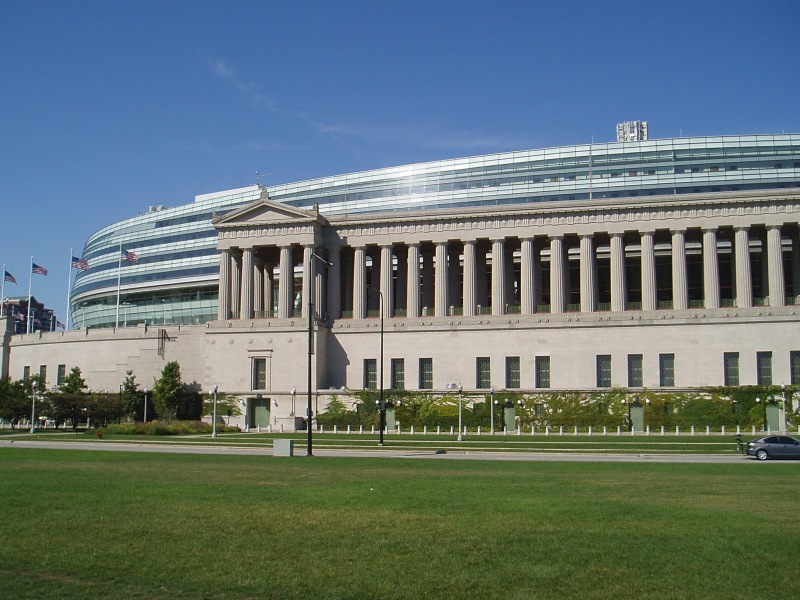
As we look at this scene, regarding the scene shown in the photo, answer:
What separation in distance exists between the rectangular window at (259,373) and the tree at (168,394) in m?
8.87

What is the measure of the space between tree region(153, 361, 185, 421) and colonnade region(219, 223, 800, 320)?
812 centimetres

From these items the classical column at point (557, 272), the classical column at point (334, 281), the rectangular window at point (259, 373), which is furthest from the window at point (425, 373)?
the rectangular window at point (259, 373)

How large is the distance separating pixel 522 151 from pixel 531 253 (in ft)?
95.3

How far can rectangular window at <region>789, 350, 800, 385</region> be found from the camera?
253ft

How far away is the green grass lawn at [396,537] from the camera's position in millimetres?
15352

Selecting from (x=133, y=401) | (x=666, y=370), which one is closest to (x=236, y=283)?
(x=133, y=401)

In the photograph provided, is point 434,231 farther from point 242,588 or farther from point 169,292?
point 242,588

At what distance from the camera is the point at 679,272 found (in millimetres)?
84375

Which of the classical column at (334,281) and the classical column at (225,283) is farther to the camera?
the classical column at (225,283)

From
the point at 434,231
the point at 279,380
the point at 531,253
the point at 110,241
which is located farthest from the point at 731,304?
the point at 110,241

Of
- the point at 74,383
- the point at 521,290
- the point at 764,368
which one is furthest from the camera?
the point at 74,383

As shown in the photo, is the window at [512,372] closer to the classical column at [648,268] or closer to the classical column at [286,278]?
the classical column at [648,268]

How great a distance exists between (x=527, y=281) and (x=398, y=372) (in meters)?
16.3

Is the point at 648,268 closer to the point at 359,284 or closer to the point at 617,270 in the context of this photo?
the point at 617,270
